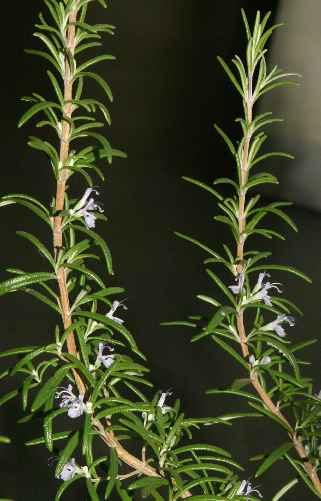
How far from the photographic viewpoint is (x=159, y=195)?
3.65m

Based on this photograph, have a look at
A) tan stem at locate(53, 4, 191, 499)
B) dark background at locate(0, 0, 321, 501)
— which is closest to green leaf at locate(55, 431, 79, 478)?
tan stem at locate(53, 4, 191, 499)

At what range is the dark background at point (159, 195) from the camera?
2305 millimetres

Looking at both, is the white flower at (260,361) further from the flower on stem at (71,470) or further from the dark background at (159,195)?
the dark background at (159,195)

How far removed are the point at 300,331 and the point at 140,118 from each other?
1951mm

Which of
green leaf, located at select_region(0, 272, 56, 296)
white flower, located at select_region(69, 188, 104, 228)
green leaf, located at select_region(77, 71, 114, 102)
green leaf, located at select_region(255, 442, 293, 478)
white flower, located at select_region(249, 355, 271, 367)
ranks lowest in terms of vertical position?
green leaf, located at select_region(255, 442, 293, 478)

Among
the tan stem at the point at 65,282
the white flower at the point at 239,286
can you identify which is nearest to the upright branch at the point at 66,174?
the tan stem at the point at 65,282

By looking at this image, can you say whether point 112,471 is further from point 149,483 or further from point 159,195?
point 159,195

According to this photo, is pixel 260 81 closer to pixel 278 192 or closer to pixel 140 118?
pixel 278 192

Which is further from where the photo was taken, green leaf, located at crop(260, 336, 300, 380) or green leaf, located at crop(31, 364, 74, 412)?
green leaf, located at crop(260, 336, 300, 380)

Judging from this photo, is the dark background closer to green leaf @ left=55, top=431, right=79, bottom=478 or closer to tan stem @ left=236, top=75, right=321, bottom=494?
tan stem @ left=236, top=75, right=321, bottom=494

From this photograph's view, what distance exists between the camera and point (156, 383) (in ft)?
8.15

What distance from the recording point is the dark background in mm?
2305

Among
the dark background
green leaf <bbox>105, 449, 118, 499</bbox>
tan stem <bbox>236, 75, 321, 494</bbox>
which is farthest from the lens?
the dark background

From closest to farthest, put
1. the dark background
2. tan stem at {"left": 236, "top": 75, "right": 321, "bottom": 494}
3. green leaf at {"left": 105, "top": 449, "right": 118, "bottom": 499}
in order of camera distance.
→ 1. green leaf at {"left": 105, "top": 449, "right": 118, "bottom": 499}
2. tan stem at {"left": 236, "top": 75, "right": 321, "bottom": 494}
3. the dark background
